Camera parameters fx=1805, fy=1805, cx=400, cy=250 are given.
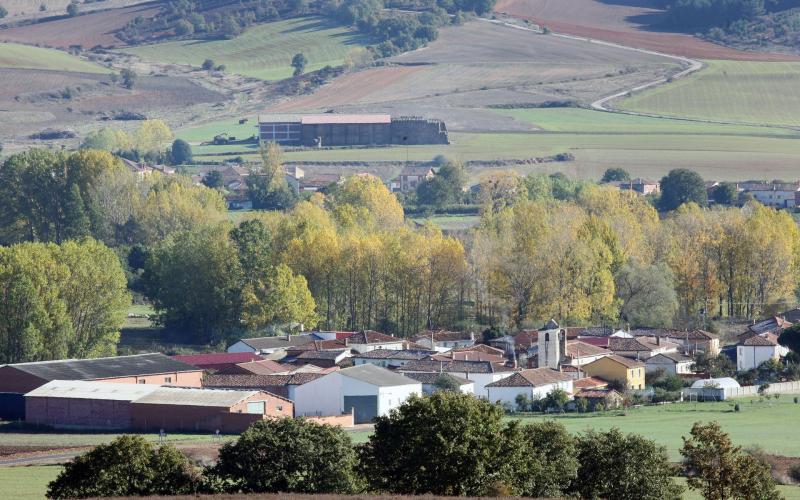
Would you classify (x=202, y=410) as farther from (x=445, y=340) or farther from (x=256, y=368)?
(x=445, y=340)

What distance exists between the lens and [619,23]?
178 meters

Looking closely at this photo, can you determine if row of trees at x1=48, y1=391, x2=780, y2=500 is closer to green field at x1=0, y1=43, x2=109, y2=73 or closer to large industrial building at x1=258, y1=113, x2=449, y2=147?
large industrial building at x1=258, y1=113, x2=449, y2=147

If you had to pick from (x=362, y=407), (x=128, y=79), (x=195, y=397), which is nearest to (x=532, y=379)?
(x=362, y=407)

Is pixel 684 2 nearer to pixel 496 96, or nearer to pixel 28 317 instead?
pixel 496 96

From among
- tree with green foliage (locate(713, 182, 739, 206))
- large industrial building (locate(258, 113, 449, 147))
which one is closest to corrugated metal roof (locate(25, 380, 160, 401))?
tree with green foliage (locate(713, 182, 739, 206))

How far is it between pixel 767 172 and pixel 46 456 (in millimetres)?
87264

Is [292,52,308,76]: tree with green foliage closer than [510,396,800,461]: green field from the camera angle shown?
No

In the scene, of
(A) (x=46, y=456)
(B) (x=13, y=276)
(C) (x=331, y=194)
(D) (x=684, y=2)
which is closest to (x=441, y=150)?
(C) (x=331, y=194)

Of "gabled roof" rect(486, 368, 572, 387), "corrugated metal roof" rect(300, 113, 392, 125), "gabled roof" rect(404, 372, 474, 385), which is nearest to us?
"gabled roof" rect(486, 368, 572, 387)

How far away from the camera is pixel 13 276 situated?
68375 millimetres

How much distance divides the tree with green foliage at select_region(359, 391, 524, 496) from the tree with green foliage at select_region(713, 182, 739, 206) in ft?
265

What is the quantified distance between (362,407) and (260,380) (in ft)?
13.8

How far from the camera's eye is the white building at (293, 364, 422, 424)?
60.0 metres

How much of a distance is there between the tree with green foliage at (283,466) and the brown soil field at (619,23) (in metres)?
133
